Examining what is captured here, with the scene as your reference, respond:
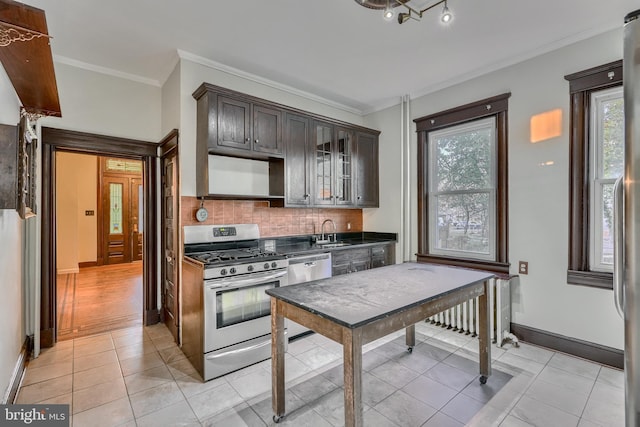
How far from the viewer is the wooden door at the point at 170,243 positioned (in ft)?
10.4

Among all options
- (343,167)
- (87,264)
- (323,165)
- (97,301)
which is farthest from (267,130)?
(87,264)

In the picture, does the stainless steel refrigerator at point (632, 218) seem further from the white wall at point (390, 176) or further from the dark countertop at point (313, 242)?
the white wall at point (390, 176)

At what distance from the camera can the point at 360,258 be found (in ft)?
13.1

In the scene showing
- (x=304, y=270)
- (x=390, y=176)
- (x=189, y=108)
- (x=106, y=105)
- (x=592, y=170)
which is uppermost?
(x=106, y=105)

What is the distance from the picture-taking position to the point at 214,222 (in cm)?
331

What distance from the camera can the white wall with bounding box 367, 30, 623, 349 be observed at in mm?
2727

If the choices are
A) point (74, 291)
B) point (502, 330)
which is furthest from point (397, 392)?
point (74, 291)

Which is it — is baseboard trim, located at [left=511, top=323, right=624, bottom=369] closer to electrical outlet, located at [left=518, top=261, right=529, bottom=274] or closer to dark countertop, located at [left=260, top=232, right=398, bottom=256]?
electrical outlet, located at [left=518, top=261, right=529, bottom=274]

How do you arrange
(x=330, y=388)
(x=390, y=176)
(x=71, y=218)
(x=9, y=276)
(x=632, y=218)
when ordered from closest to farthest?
(x=632, y=218) → (x=9, y=276) → (x=330, y=388) → (x=390, y=176) → (x=71, y=218)

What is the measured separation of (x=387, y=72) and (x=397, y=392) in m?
3.26

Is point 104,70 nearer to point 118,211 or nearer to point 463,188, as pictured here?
point 463,188

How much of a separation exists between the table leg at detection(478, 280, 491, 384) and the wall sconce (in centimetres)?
165

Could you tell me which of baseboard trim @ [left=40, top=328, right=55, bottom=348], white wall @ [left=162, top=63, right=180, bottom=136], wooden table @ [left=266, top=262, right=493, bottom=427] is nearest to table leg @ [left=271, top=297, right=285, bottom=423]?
wooden table @ [left=266, top=262, right=493, bottom=427]

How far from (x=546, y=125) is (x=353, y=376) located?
3.05 meters
